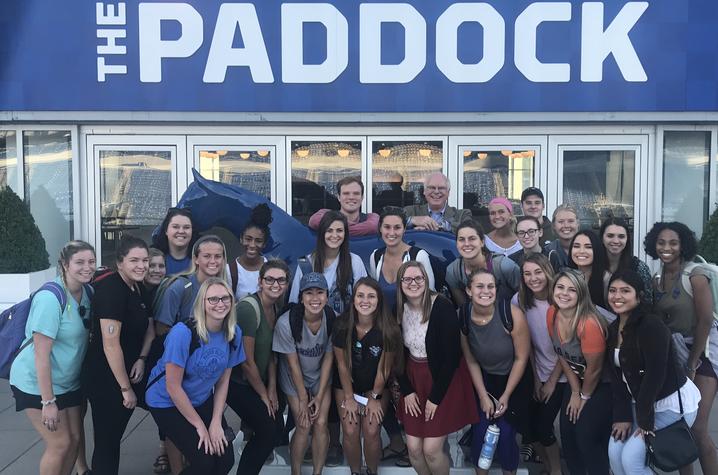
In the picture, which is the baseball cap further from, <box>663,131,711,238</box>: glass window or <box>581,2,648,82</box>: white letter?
<box>663,131,711,238</box>: glass window

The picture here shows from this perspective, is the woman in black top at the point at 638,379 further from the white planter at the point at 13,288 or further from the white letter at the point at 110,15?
the white letter at the point at 110,15

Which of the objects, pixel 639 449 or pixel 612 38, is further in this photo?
pixel 612 38

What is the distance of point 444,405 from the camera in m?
3.99

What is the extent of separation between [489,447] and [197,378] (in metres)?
1.84

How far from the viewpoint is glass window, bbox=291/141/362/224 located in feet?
26.2

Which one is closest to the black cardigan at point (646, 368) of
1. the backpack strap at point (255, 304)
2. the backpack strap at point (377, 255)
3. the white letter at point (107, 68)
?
the backpack strap at point (377, 255)

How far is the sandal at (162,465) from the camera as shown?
4.37m

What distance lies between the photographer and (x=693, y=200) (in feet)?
26.5

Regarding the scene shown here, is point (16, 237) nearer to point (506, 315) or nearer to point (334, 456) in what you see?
point (334, 456)

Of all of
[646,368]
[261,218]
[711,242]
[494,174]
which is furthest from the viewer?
[494,174]

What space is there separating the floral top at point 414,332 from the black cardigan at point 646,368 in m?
1.13

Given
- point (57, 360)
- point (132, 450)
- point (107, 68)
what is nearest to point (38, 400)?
point (57, 360)

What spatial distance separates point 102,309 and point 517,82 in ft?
18.6

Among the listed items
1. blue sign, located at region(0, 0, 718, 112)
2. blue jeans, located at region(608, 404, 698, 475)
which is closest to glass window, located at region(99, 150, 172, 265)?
blue sign, located at region(0, 0, 718, 112)
